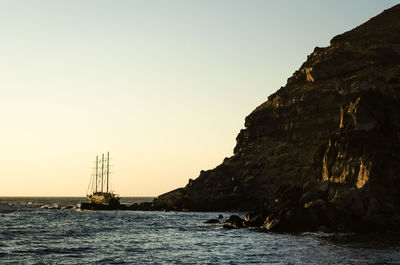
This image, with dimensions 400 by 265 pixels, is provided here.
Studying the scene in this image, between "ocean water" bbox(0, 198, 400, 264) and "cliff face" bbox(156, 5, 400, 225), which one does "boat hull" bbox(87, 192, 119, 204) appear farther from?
"ocean water" bbox(0, 198, 400, 264)

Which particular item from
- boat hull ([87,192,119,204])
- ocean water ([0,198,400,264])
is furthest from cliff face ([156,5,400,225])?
ocean water ([0,198,400,264])

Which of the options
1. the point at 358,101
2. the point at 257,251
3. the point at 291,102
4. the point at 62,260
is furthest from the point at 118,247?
the point at 291,102

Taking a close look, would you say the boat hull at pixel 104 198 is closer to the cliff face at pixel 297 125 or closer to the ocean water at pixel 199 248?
the cliff face at pixel 297 125

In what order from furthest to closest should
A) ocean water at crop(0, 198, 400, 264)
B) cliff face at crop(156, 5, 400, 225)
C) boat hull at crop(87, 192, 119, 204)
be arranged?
boat hull at crop(87, 192, 119, 204) → cliff face at crop(156, 5, 400, 225) → ocean water at crop(0, 198, 400, 264)

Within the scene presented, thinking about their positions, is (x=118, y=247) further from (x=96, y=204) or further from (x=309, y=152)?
(x=96, y=204)

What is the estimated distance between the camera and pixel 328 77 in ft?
525

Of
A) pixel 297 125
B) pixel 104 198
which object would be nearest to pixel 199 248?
pixel 297 125

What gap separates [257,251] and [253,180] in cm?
9786

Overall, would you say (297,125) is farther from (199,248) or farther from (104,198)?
(199,248)

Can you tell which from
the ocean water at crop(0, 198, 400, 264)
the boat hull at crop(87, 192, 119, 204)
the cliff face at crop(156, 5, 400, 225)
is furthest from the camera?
the boat hull at crop(87, 192, 119, 204)

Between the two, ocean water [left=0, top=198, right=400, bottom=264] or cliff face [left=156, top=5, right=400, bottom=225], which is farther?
cliff face [left=156, top=5, right=400, bottom=225]

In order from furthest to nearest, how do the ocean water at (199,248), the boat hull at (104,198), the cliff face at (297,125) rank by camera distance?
the boat hull at (104,198)
the cliff face at (297,125)
the ocean water at (199,248)

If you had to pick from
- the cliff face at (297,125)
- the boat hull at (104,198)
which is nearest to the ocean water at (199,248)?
the cliff face at (297,125)

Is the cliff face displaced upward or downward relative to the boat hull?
upward
